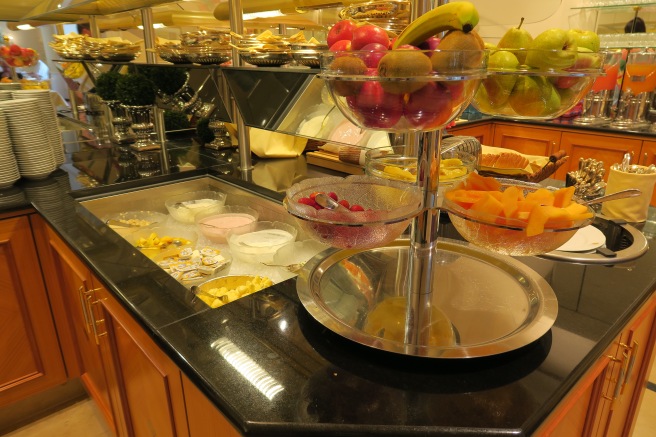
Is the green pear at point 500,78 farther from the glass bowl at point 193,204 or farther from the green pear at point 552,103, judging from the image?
the glass bowl at point 193,204

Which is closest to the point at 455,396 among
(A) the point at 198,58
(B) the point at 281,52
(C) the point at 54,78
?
(B) the point at 281,52

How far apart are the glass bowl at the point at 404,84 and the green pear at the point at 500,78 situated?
8 centimetres

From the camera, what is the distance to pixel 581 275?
0.92 meters

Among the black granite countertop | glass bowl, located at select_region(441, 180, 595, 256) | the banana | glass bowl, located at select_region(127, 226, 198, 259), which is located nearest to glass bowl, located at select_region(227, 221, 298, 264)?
glass bowl, located at select_region(127, 226, 198, 259)

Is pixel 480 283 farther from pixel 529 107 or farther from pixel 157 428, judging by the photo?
pixel 157 428

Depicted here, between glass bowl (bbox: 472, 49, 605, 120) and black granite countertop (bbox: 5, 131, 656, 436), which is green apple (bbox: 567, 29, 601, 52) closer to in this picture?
glass bowl (bbox: 472, 49, 605, 120)

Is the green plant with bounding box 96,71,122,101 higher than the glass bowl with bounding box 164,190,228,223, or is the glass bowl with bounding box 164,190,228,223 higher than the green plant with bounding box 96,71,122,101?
the green plant with bounding box 96,71,122,101

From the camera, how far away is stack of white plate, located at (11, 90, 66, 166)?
1.70m

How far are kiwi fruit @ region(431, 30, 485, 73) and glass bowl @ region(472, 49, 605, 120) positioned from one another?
0.27 feet

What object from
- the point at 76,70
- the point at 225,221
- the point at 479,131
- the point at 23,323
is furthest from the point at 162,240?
the point at 479,131

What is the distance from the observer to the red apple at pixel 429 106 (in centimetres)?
53

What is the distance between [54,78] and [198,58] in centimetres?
339

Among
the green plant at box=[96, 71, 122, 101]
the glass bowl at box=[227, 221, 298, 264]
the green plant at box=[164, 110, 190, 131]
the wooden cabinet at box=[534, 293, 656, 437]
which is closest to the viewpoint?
the wooden cabinet at box=[534, 293, 656, 437]

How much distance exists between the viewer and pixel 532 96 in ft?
2.08
